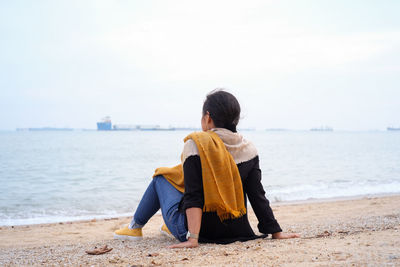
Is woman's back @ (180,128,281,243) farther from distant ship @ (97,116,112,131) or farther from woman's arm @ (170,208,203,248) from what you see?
distant ship @ (97,116,112,131)

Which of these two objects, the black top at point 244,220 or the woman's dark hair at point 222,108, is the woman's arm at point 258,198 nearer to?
the black top at point 244,220

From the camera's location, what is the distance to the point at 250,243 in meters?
2.82

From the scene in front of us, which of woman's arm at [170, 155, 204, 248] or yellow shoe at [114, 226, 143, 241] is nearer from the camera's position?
woman's arm at [170, 155, 204, 248]

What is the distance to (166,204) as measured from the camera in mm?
2902

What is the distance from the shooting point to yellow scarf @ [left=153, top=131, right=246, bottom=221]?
2.55 meters

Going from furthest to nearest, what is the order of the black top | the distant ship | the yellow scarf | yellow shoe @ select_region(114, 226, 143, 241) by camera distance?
the distant ship < yellow shoe @ select_region(114, 226, 143, 241) < the black top < the yellow scarf

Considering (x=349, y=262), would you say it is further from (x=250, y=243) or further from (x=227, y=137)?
(x=227, y=137)

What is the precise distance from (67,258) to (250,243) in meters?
1.37

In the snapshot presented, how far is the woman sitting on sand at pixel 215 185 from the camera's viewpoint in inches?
101

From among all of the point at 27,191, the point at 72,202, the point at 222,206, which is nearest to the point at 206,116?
the point at 222,206

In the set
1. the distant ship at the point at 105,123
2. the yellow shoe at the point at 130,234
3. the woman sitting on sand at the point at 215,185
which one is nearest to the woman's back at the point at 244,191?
the woman sitting on sand at the point at 215,185

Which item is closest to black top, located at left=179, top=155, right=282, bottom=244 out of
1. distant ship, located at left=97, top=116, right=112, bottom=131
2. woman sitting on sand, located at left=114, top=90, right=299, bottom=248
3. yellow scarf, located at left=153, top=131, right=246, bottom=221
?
woman sitting on sand, located at left=114, top=90, right=299, bottom=248

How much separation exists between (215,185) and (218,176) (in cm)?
7

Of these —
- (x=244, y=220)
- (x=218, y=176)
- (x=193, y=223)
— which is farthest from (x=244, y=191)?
(x=193, y=223)
